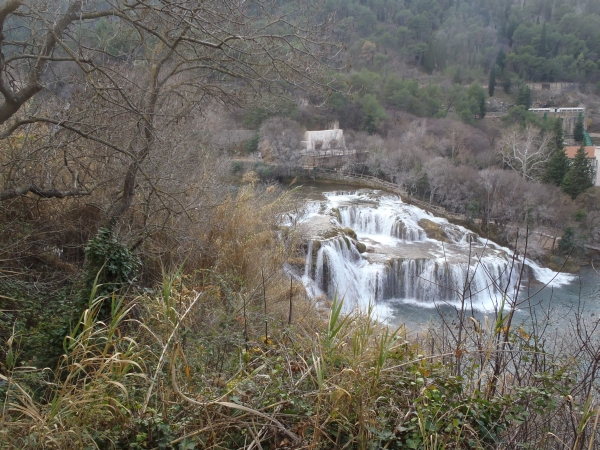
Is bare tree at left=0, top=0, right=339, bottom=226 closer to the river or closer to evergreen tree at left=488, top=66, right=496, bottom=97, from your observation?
the river

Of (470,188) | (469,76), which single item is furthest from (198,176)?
(469,76)

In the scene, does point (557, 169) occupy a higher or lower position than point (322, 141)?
lower

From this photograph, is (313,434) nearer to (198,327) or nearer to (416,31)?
(198,327)

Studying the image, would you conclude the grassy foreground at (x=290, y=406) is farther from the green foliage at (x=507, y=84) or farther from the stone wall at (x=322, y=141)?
the green foliage at (x=507, y=84)

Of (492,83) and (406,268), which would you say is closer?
(406,268)

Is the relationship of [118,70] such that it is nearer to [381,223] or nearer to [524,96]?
[381,223]

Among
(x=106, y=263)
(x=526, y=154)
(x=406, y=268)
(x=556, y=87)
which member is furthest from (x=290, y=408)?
(x=556, y=87)
